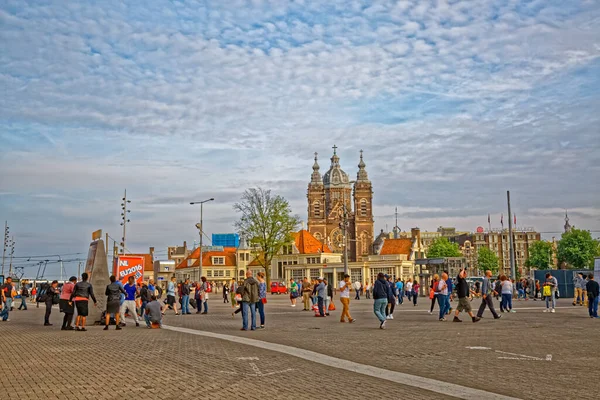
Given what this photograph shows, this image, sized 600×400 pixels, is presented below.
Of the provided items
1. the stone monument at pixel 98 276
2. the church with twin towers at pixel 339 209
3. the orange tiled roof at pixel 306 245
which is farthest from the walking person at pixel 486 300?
the church with twin towers at pixel 339 209

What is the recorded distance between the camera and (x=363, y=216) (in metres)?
136

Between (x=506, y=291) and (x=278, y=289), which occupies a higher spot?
(x=506, y=291)

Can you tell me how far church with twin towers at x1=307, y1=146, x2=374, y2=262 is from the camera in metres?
133

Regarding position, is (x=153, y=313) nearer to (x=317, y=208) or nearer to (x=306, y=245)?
(x=306, y=245)

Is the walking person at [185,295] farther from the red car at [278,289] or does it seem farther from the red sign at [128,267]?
the red car at [278,289]

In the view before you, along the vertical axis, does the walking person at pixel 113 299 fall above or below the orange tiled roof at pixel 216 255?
below

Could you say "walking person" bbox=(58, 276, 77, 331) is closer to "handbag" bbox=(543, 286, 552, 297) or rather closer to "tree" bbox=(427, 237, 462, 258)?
"handbag" bbox=(543, 286, 552, 297)

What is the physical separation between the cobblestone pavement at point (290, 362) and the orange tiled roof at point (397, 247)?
7982 cm

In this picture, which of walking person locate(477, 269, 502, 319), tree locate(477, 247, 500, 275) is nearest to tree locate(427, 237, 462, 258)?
tree locate(477, 247, 500, 275)

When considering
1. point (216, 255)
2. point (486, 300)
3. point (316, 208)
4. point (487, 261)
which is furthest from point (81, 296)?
point (316, 208)

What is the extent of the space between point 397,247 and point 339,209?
37.2 m

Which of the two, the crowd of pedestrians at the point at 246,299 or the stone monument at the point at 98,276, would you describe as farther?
the stone monument at the point at 98,276

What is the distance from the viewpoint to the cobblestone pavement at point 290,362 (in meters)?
8.98

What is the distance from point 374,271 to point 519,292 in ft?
158
